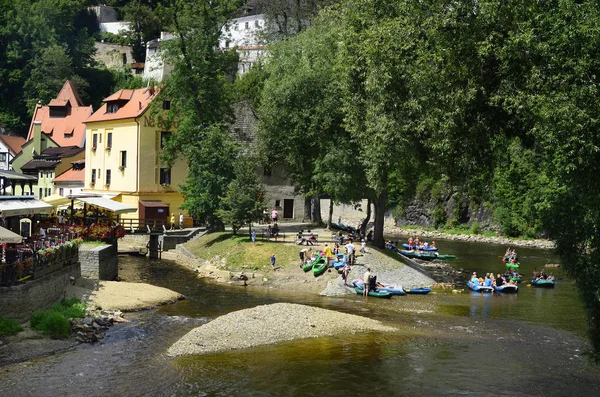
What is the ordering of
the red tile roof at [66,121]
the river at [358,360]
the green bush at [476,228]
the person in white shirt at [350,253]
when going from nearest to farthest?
the river at [358,360] → the person in white shirt at [350,253] → the green bush at [476,228] → the red tile roof at [66,121]

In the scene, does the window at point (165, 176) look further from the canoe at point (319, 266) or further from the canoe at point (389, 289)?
the canoe at point (389, 289)

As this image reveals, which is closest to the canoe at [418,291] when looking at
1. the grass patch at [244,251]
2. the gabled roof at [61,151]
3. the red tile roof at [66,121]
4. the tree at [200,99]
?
the grass patch at [244,251]

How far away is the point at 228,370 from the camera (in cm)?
2598

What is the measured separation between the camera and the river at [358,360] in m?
24.1

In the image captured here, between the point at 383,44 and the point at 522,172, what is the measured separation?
4851cm

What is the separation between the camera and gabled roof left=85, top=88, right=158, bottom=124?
68500 mm

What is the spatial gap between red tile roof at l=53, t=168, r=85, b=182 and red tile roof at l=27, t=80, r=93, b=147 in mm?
14101

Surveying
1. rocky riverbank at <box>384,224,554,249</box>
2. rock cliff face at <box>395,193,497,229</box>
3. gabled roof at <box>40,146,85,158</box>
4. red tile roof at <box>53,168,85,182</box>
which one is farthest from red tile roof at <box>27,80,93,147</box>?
rock cliff face at <box>395,193,497,229</box>

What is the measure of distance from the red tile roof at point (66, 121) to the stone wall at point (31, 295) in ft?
210

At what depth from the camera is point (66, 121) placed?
98.5m

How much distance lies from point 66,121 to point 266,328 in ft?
247

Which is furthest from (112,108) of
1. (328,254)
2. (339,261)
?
(339,261)

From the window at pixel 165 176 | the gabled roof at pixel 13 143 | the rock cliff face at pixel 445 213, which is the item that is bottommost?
the rock cliff face at pixel 445 213

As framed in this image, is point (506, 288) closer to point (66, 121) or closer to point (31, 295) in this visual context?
point (31, 295)
